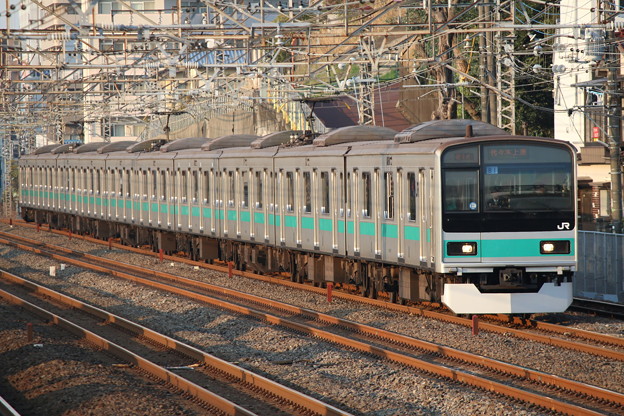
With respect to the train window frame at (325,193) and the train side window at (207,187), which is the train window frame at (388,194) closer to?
the train window frame at (325,193)

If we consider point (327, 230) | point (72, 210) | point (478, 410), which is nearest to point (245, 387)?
point (478, 410)

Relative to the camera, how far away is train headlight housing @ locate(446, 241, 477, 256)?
1438cm

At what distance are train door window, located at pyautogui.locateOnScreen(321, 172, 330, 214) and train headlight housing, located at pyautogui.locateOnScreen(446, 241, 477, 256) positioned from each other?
5045 mm

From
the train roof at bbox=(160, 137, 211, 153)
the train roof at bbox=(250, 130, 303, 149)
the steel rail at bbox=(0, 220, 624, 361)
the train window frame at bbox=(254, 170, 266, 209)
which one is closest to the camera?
the steel rail at bbox=(0, 220, 624, 361)

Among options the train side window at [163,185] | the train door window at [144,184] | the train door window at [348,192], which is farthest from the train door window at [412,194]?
the train door window at [144,184]

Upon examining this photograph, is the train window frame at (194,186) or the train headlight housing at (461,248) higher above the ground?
the train window frame at (194,186)

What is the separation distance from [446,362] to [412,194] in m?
3.85

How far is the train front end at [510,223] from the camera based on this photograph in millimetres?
14336

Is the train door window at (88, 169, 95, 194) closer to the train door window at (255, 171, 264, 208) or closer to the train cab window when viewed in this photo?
the train door window at (255, 171, 264, 208)

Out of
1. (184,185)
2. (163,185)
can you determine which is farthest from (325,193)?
(163,185)

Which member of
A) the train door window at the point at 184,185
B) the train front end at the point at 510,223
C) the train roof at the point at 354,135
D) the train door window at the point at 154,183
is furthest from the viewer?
the train door window at the point at 154,183

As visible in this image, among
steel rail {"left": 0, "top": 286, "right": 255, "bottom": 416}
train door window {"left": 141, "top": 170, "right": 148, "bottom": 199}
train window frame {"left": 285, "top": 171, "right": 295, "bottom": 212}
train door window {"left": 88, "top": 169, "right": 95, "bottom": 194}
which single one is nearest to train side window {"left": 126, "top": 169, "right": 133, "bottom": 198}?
train door window {"left": 141, "top": 170, "right": 148, "bottom": 199}

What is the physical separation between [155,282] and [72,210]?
724 inches

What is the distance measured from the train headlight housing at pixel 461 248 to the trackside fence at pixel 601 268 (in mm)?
4256
